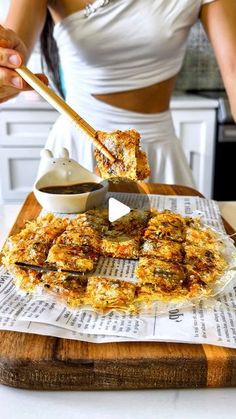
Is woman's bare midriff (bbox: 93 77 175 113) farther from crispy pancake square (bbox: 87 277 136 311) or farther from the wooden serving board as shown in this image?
the wooden serving board

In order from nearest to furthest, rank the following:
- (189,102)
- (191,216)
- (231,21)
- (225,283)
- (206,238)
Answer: (225,283) < (206,238) < (191,216) < (231,21) < (189,102)

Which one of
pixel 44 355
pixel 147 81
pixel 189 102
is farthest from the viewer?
pixel 189 102

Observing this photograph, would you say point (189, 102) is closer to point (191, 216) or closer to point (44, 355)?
point (191, 216)

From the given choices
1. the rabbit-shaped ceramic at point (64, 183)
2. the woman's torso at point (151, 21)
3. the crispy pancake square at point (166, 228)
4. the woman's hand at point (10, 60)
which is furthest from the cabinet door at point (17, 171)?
the crispy pancake square at point (166, 228)

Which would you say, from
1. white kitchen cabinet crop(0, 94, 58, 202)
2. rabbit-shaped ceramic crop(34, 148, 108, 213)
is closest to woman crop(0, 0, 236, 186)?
rabbit-shaped ceramic crop(34, 148, 108, 213)

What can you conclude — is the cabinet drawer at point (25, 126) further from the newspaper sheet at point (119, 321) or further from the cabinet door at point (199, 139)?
the newspaper sheet at point (119, 321)

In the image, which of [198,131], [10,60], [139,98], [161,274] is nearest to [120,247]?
[161,274]

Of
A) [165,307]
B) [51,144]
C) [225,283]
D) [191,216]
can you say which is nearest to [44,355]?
[165,307]
